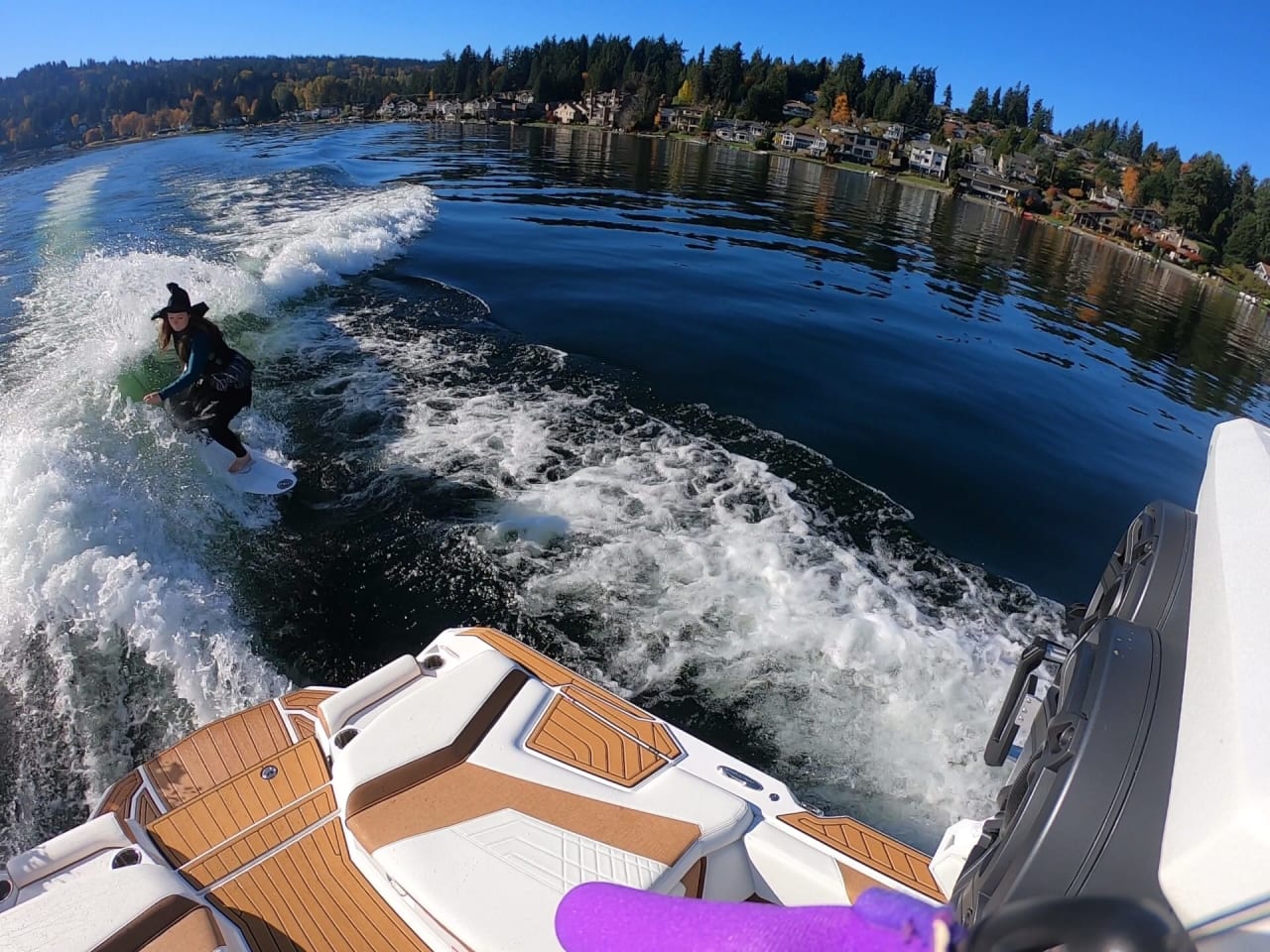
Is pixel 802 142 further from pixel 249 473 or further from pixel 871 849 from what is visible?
pixel 871 849

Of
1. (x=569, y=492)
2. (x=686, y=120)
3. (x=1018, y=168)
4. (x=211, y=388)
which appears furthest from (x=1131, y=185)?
(x=211, y=388)

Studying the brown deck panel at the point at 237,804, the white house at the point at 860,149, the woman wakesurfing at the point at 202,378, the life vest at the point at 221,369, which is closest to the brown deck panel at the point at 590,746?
the brown deck panel at the point at 237,804

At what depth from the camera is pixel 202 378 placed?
6.54m

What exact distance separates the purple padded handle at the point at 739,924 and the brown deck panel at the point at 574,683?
6.04 feet

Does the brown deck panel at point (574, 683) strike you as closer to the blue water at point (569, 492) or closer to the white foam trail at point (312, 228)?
the blue water at point (569, 492)

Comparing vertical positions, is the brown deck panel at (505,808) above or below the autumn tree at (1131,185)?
below

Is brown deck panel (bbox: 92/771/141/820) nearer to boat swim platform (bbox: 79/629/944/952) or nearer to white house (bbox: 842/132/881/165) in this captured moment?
boat swim platform (bbox: 79/629/944/952)

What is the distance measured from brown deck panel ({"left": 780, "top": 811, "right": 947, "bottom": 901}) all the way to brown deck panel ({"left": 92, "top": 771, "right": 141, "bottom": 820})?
3.13 meters

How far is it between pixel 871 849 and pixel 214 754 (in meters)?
3.38

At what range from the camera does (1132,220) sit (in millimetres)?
79438

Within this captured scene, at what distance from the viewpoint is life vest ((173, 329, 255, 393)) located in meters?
6.53

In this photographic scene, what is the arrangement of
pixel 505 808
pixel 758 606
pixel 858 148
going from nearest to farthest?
pixel 505 808 → pixel 758 606 → pixel 858 148

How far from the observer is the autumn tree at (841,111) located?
5064 inches

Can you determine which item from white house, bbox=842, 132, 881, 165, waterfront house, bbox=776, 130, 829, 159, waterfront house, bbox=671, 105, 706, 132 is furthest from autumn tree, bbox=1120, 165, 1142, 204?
waterfront house, bbox=671, 105, 706, 132
